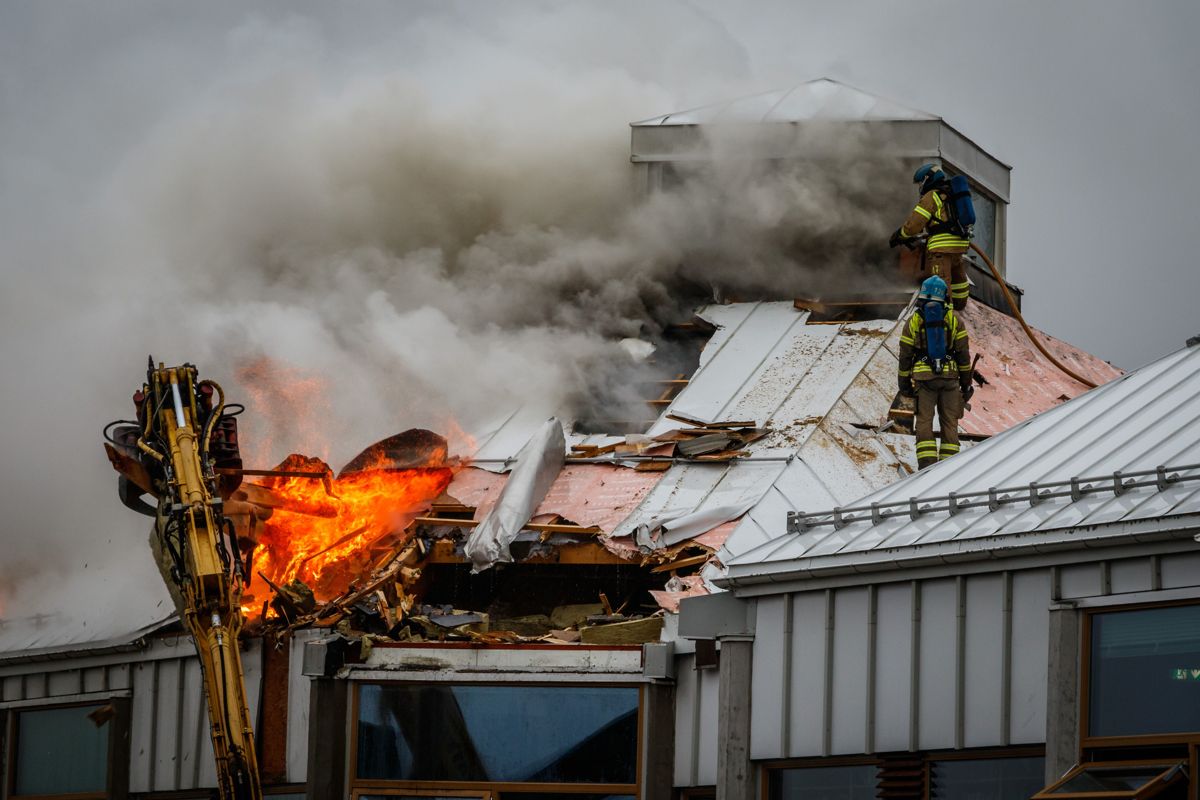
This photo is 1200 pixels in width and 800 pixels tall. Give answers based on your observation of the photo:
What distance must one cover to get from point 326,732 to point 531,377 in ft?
25.0

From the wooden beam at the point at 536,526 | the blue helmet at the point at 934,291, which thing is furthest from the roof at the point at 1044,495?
the wooden beam at the point at 536,526

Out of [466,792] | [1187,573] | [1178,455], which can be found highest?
[1178,455]

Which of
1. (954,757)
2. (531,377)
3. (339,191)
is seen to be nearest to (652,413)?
(531,377)

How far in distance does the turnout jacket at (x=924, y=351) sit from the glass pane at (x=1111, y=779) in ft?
26.8

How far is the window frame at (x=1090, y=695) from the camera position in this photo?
1324 cm

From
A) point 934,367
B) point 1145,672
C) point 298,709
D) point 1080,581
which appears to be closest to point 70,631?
point 298,709

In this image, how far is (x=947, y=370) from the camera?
21.1 meters

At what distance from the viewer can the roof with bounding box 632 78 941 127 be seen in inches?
1079

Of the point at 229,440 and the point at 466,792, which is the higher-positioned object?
the point at 229,440

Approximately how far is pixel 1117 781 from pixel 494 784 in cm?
693

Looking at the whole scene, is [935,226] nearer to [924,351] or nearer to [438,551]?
[924,351]

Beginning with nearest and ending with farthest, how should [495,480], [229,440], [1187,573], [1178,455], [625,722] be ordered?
[1187,573] → [1178,455] → [625,722] → [229,440] → [495,480]

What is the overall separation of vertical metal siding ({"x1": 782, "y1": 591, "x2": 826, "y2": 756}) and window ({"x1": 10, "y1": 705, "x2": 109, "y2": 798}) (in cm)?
898

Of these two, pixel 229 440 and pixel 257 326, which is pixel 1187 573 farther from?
pixel 257 326
